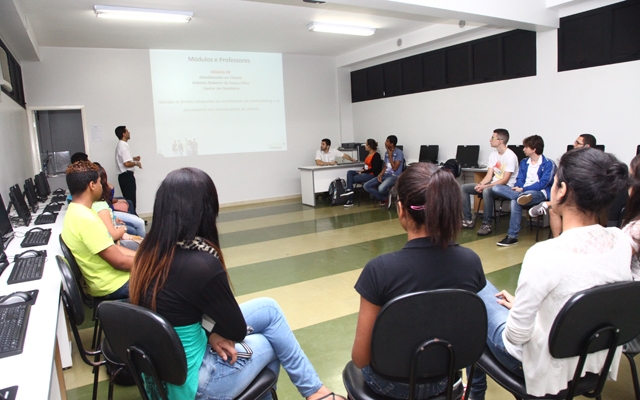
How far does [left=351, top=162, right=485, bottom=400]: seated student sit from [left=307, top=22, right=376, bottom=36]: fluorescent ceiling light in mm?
5360

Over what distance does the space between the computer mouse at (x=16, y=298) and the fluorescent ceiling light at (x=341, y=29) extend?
17.3 ft

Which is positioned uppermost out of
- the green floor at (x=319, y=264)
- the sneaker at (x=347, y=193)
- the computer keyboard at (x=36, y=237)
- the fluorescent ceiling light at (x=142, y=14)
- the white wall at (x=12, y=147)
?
the fluorescent ceiling light at (x=142, y=14)

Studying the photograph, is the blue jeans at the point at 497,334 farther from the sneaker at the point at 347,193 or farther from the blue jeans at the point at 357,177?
the blue jeans at the point at 357,177

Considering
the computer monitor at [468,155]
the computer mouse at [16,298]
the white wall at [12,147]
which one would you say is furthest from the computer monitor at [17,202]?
the computer monitor at [468,155]

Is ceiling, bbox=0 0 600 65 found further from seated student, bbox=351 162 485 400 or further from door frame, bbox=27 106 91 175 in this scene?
seated student, bbox=351 162 485 400

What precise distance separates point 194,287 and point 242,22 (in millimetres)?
5322

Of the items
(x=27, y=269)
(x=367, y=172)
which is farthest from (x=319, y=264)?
→ (x=367, y=172)

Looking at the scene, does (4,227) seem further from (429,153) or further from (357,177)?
(429,153)

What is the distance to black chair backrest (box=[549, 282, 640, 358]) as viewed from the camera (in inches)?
49.9

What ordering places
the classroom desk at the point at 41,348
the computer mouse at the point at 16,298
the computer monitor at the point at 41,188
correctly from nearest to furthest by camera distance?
the classroom desk at the point at 41,348 < the computer mouse at the point at 16,298 < the computer monitor at the point at 41,188

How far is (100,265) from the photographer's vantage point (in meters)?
2.39

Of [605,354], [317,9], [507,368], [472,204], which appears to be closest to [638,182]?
[605,354]

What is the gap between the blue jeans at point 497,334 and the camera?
153cm

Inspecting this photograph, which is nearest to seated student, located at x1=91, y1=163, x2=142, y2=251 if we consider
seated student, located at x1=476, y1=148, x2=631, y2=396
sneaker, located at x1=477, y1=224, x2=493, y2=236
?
seated student, located at x1=476, y1=148, x2=631, y2=396
